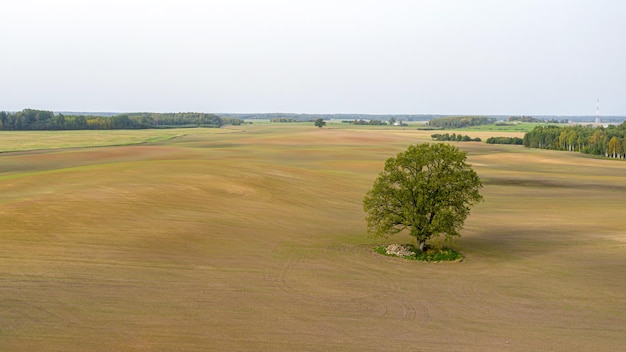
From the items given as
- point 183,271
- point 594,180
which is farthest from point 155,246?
point 594,180

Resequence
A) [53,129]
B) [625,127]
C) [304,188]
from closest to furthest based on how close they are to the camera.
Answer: [304,188] → [625,127] → [53,129]

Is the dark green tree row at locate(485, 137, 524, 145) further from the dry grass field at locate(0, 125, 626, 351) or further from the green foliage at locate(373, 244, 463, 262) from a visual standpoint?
the green foliage at locate(373, 244, 463, 262)

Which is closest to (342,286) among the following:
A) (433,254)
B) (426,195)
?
(433,254)

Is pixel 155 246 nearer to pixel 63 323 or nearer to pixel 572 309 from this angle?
pixel 63 323

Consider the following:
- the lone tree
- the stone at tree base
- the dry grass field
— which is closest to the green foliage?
the stone at tree base

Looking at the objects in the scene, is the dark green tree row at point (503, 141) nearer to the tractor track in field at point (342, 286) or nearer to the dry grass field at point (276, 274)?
the dry grass field at point (276, 274)

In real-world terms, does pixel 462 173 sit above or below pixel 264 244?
above
